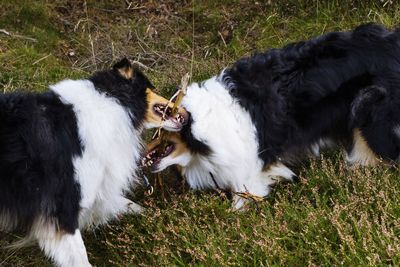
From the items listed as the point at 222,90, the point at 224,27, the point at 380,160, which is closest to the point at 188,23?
the point at 224,27

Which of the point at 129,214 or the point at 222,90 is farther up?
the point at 222,90

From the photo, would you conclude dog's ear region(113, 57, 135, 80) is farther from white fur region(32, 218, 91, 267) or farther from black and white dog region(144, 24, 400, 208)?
white fur region(32, 218, 91, 267)

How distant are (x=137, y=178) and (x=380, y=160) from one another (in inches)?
67.1

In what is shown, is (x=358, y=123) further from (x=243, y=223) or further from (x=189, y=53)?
(x=189, y=53)

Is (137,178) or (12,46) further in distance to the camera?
(12,46)

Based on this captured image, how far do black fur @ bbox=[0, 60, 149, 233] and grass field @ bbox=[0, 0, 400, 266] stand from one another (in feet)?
1.60

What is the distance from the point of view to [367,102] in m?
3.90

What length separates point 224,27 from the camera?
699 cm

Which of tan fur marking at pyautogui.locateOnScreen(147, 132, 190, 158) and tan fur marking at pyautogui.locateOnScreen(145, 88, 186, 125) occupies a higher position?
tan fur marking at pyautogui.locateOnScreen(145, 88, 186, 125)

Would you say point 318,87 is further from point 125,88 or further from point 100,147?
point 100,147

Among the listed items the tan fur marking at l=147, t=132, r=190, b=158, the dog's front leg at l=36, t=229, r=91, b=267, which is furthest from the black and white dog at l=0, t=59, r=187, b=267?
the tan fur marking at l=147, t=132, r=190, b=158

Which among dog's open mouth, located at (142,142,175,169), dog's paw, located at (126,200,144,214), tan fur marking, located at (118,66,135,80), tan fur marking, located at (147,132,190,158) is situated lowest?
dog's paw, located at (126,200,144,214)

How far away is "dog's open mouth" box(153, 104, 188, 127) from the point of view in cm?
377

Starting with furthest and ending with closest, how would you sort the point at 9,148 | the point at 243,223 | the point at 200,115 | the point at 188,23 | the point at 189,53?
the point at 188,23 → the point at 189,53 → the point at 200,115 → the point at 243,223 → the point at 9,148
